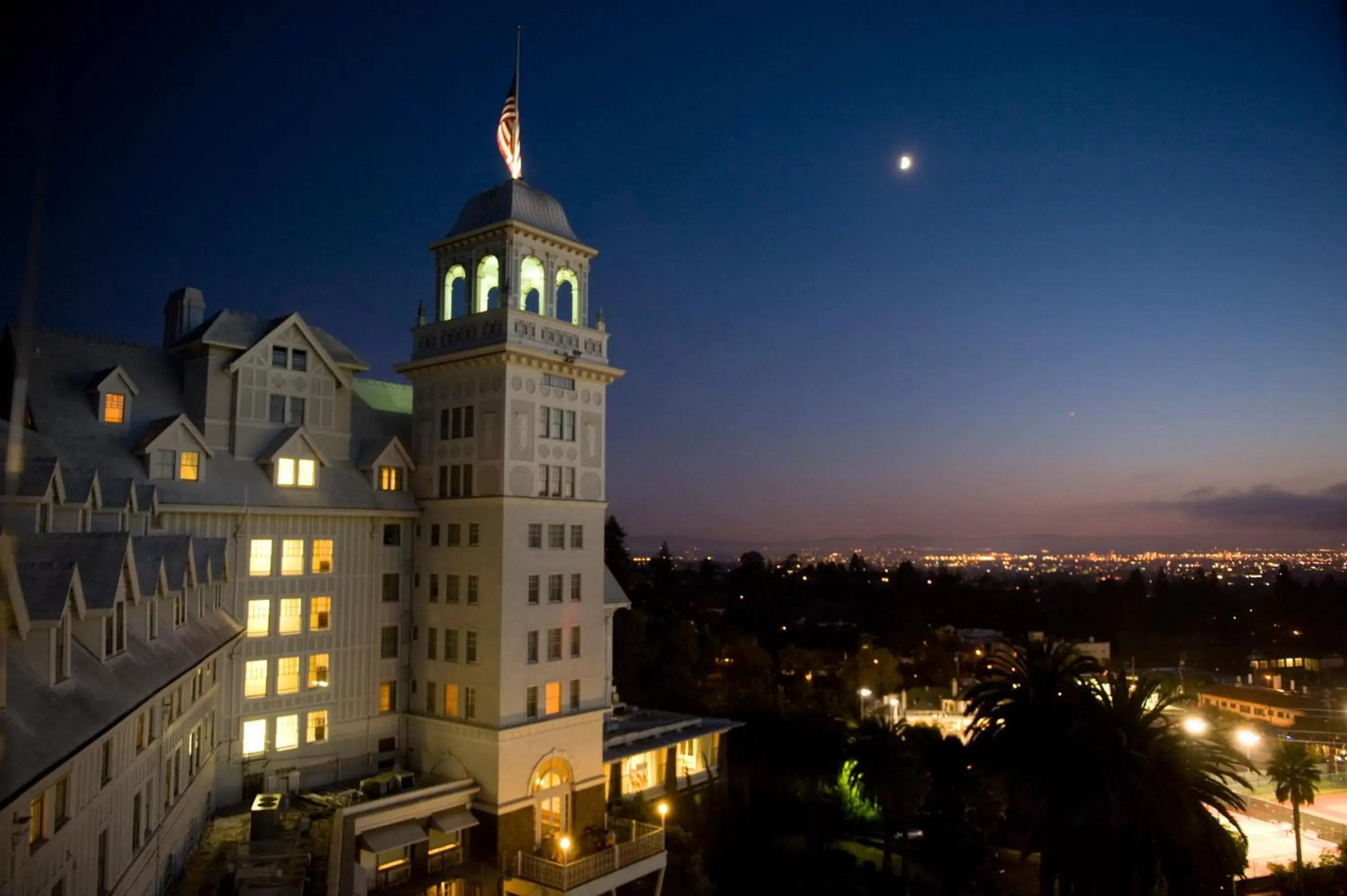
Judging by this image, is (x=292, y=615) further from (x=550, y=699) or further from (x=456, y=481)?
(x=550, y=699)

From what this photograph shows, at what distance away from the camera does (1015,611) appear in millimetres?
142375

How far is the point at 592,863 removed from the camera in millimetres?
30875

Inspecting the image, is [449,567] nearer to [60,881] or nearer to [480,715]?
[480,715]

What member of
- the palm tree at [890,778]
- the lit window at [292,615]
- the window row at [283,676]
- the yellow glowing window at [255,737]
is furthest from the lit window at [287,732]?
the palm tree at [890,778]

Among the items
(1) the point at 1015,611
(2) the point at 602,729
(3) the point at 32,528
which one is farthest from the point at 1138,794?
(1) the point at 1015,611

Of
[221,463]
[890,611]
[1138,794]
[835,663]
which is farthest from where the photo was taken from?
[890,611]

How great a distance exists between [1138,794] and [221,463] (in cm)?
2937

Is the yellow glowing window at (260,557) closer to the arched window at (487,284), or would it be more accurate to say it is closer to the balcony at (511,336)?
the balcony at (511,336)

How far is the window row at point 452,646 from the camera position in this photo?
3347 centimetres

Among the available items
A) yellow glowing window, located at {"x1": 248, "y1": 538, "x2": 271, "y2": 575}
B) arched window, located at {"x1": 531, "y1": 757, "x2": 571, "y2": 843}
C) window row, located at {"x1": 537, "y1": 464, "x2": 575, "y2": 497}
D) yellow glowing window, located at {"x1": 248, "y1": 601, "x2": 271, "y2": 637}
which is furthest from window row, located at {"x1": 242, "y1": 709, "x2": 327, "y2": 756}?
window row, located at {"x1": 537, "y1": 464, "x2": 575, "y2": 497}

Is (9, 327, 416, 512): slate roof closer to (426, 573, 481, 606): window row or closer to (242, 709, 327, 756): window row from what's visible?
(426, 573, 481, 606): window row

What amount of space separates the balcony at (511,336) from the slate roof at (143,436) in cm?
372

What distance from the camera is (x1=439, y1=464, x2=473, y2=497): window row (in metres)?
34.5

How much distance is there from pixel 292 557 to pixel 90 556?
17938 mm
